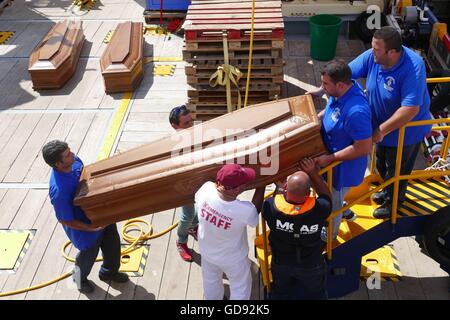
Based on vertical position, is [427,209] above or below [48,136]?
above

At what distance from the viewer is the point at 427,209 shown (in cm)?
534

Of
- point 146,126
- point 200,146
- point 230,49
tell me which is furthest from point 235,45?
point 200,146

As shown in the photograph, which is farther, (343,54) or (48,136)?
(343,54)

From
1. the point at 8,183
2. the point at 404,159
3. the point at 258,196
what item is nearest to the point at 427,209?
the point at 404,159

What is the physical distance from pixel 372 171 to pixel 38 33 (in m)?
10.3

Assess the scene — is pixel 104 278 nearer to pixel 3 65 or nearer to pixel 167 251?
pixel 167 251

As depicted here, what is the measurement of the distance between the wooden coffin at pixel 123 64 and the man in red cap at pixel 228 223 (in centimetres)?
603

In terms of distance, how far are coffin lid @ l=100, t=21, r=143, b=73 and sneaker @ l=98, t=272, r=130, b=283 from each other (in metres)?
5.09

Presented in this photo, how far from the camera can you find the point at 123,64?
997 cm

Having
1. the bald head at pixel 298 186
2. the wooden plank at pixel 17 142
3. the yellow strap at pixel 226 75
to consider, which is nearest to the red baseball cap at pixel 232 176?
the bald head at pixel 298 186

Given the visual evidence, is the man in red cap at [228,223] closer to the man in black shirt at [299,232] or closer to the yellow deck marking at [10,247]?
the man in black shirt at [299,232]

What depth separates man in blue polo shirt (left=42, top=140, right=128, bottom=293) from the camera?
4.83 meters

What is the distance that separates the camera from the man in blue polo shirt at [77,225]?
4832 millimetres

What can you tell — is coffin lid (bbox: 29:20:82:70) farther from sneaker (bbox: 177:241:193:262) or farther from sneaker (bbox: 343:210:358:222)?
sneaker (bbox: 343:210:358:222)
